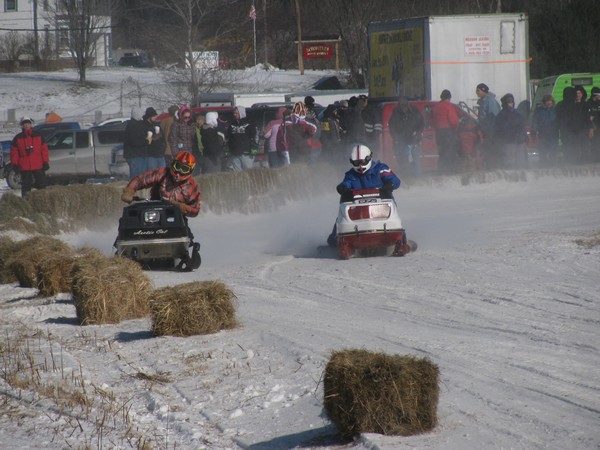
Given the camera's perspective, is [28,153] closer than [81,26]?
Yes

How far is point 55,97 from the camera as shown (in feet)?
202

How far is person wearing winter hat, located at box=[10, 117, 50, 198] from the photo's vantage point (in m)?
20.6

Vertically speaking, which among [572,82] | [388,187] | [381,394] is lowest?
[381,394]

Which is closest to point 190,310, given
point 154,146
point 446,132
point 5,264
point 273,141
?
point 5,264

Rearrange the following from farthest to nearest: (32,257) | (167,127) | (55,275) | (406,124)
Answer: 1. (167,127)
2. (406,124)
3. (32,257)
4. (55,275)

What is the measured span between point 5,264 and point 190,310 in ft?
19.5

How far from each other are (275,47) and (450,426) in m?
75.1

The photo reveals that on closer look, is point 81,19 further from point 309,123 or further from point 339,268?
point 339,268

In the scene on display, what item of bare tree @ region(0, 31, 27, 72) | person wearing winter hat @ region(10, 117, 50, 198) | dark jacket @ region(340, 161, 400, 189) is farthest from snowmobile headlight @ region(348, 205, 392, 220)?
bare tree @ region(0, 31, 27, 72)

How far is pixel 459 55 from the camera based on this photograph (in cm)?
2508

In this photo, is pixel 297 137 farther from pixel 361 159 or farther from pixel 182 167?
pixel 182 167

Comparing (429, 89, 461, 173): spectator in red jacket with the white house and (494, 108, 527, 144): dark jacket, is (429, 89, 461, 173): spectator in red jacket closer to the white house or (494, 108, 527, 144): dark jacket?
(494, 108, 527, 144): dark jacket

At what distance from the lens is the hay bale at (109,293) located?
1016 cm

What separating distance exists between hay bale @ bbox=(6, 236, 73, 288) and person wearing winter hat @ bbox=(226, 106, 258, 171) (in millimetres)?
8193
